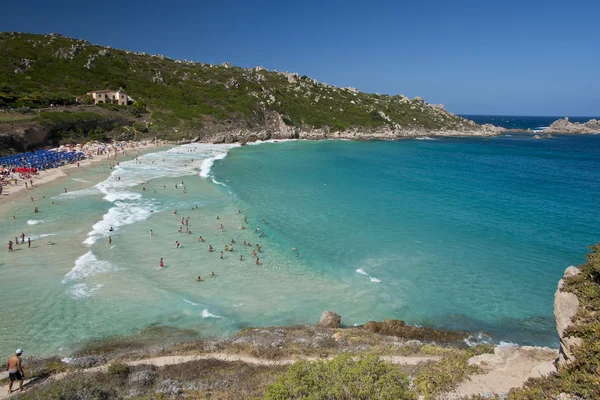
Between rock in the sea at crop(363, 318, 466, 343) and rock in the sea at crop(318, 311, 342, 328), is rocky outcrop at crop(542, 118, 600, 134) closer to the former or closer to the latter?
rock in the sea at crop(363, 318, 466, 343)

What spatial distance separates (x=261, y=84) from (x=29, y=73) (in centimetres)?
6865

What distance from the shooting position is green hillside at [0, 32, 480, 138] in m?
86.9

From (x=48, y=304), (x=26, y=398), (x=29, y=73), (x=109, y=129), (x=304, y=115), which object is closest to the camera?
(x=26, y=398)

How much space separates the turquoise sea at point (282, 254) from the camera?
63.6 feet

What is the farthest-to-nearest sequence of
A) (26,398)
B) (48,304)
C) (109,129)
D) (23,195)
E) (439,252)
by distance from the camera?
(109,129), (23,195), (439,252), (48,304), (26,398)

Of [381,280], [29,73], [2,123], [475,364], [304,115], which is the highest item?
[29,73]

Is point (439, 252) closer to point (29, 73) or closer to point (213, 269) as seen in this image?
point (213, 269)

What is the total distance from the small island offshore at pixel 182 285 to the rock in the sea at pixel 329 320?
3.1 inches

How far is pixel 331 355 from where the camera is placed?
14.2 m

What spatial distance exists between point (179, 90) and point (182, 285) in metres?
96.9

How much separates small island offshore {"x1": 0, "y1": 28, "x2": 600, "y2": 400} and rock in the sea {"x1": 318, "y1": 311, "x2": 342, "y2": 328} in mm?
78

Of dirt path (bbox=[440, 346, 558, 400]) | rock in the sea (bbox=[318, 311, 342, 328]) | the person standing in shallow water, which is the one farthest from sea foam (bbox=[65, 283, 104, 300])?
dirt path (bbox=[440, 346, 558, 400])

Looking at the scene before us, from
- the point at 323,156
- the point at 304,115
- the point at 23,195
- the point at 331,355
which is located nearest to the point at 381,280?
the point at 331,355

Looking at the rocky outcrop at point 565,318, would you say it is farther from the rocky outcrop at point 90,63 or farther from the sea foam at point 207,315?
the rocky outcrop at point 90,63
